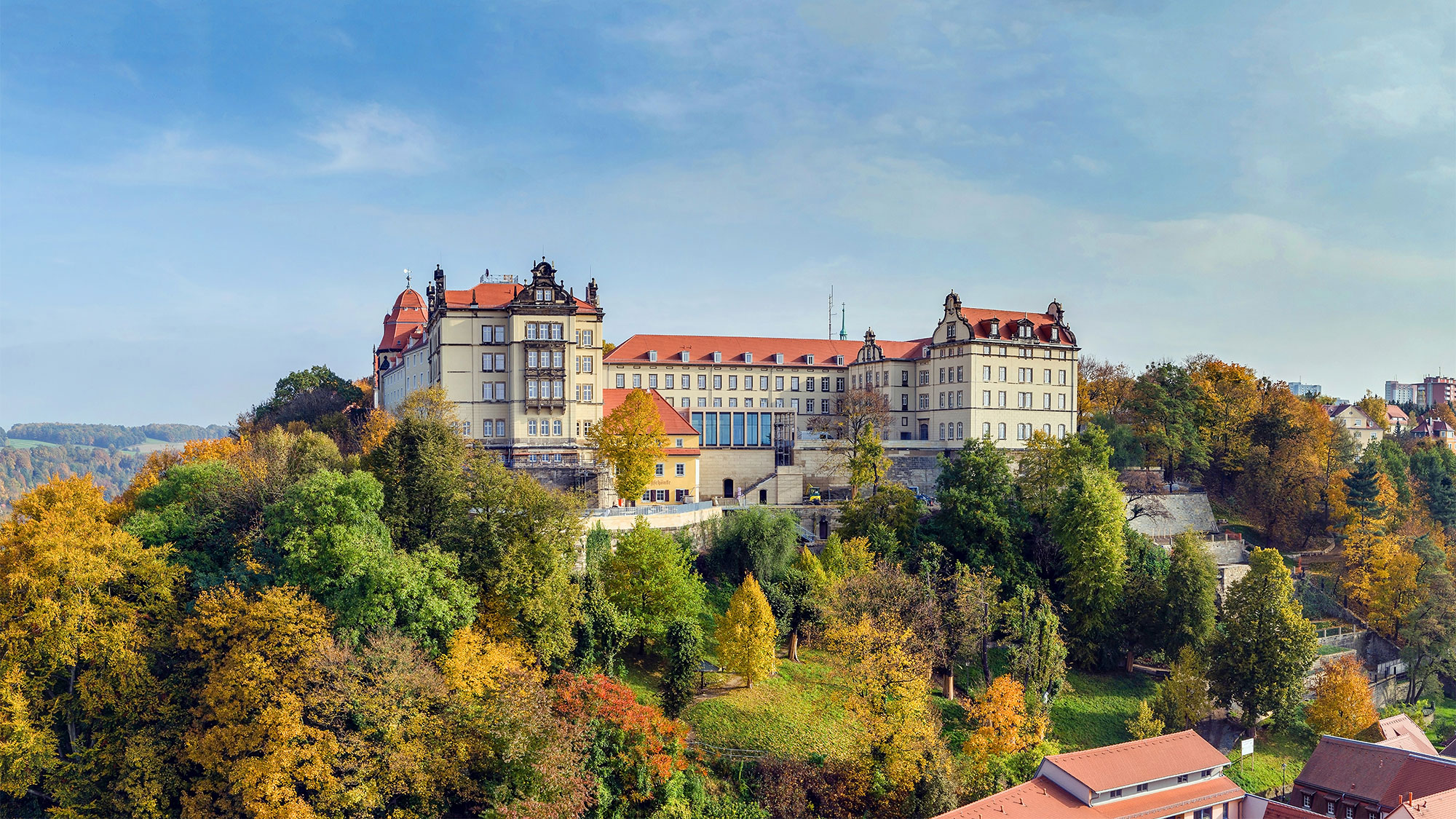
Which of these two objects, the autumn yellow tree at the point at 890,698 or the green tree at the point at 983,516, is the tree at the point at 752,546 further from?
the green tree at the point at 983,516

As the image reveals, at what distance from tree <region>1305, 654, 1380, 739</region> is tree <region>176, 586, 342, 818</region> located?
40.3 meters

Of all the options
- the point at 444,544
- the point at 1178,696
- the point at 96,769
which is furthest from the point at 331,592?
the point at 1178,696

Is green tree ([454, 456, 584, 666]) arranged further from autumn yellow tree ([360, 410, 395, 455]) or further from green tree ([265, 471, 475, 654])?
autumn yellow tree ([360, 410, 395, 455])

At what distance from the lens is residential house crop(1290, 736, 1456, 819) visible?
1297 inches

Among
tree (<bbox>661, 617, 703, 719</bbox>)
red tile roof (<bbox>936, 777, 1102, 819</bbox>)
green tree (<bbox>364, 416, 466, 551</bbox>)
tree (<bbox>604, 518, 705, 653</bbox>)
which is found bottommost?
red tile roof (<bbox>936, 777, 1102, 819</bbox>)

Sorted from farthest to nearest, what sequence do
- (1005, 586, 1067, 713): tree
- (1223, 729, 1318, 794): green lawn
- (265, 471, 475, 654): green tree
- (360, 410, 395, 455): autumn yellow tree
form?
(360, 410, 395, 455): autumn yellow tree → (1005, 586, 1067, 713): tree → (1223, 729, 1318, 794): green lawn → (265, 471, 475, 654): green tree

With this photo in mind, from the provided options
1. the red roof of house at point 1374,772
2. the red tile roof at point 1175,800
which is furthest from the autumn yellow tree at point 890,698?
the red roof of house at point 1374,772

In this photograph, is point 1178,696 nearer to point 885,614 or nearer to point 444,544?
point 885,614

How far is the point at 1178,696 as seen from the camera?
39.9 meters

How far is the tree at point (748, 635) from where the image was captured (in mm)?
36125

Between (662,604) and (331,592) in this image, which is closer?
(331,592)

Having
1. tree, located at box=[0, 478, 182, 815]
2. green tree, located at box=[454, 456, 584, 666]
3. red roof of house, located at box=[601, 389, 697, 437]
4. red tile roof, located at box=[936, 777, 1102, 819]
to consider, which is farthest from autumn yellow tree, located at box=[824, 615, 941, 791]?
red roof of house, located at box=[601, 389, 697, 437]

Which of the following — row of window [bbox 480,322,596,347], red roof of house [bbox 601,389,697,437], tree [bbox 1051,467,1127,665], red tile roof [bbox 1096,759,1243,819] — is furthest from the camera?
red roof of house [bbox 601,389,697,437]

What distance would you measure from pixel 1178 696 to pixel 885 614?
45.7 ft
